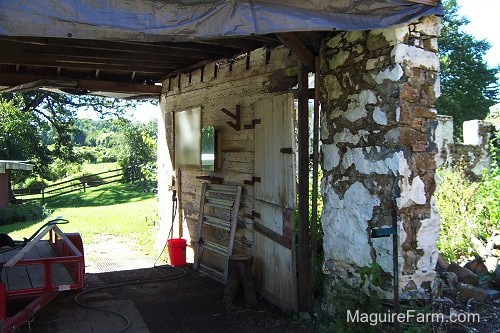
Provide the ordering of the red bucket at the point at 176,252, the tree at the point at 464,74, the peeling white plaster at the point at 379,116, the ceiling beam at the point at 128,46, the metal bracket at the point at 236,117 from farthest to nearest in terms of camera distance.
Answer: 1. the tree at the point at 464,74
2. the red bucket at the point at 176,252
3. the metal bracket at the point at 236,117
4. the ceiling beam at the point at 128,46
5. the peeling white plaster at the point at 379,116

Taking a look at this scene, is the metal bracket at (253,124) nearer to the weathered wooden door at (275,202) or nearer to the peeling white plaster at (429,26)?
the weathered wooden door at (275,202)

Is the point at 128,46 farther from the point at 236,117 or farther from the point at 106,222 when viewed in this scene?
the point at 106,222

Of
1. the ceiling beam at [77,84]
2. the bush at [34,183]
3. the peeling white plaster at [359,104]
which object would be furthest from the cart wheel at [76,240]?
the bush at [34,183]

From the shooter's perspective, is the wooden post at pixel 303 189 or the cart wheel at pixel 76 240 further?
the cart wheel at pixel 76 240

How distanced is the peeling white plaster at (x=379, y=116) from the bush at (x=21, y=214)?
15186 millimetres

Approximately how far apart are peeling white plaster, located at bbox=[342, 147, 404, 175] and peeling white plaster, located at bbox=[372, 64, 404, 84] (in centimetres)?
62

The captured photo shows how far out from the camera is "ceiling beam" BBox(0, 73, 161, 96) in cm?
723

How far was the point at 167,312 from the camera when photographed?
545 cm

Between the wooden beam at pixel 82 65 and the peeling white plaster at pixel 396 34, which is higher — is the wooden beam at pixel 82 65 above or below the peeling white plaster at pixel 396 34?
above

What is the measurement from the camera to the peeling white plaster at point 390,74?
3.86m

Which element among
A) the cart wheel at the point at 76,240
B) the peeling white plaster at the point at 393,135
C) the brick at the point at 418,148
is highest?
the peeling white plaster at the point at 393,135

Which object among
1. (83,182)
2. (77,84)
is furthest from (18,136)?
(77,84)

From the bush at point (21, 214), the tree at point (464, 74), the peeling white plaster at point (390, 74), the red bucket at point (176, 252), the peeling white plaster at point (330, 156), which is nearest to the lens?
the peeling white plaster at point (390, 74)

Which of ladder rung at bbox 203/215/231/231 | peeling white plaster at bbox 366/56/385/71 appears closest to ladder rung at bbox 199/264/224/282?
ladder rung at bbox 203/215/231/231
